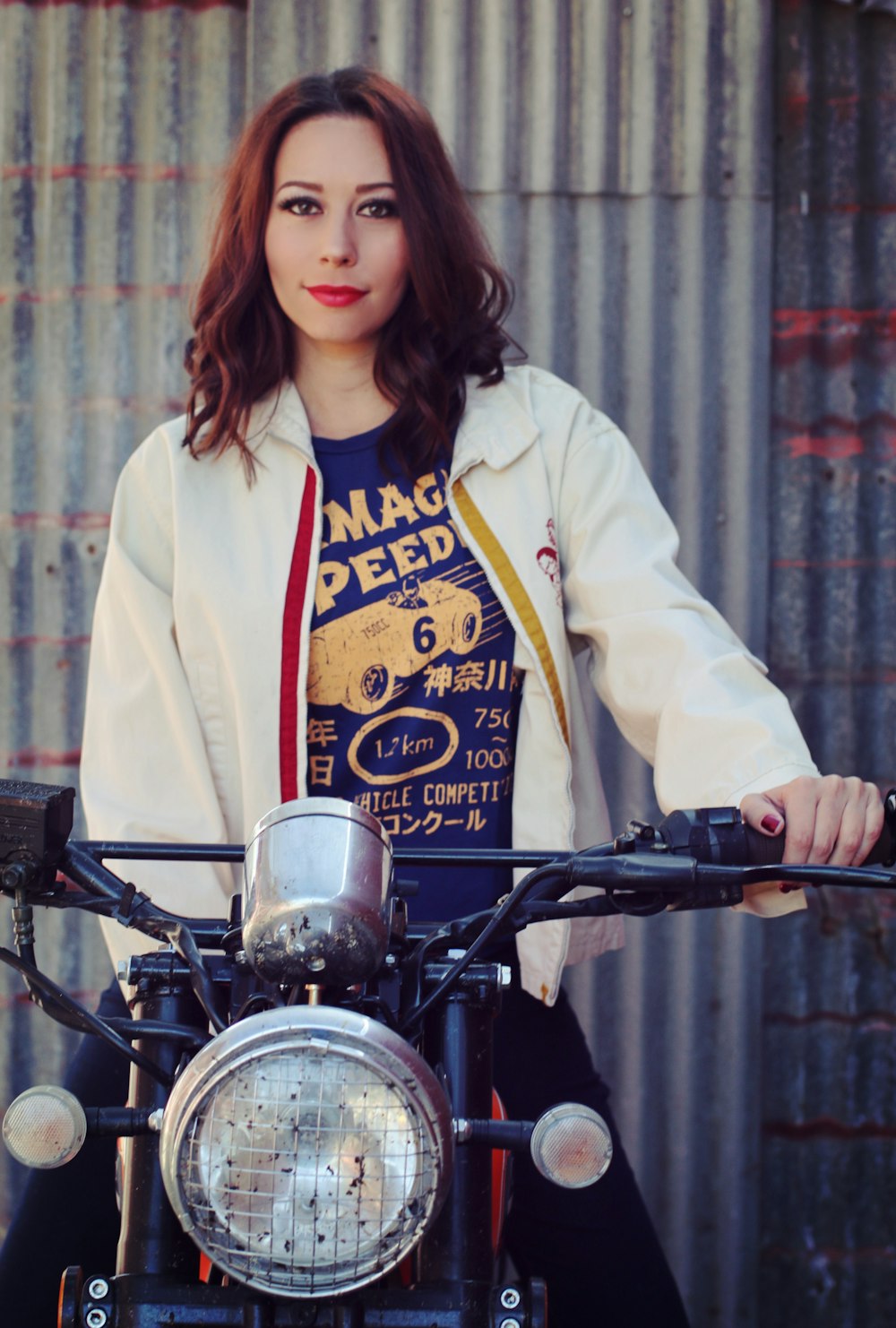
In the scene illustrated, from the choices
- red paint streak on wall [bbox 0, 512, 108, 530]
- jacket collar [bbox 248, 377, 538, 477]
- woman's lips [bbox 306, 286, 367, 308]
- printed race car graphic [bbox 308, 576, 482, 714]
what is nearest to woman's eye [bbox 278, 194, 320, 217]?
woman's lips [bbox 306, 286, 367, 308]

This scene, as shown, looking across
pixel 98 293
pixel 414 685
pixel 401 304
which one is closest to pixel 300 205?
pixel 401 304

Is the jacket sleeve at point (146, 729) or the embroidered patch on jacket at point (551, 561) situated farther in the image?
the embroidered patch on jacket at point (551, 561)

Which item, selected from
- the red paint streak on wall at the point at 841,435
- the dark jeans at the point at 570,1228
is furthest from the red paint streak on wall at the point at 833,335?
the dark jeans at the point at 570,1228

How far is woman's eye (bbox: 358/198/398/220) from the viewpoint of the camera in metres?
2.26

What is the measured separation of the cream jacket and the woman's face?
0.17 m

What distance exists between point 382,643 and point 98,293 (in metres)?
1.51

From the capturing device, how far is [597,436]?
7.69 ft

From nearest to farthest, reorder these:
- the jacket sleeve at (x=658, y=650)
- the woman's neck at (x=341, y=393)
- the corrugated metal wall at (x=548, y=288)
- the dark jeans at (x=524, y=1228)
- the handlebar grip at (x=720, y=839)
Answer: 1. the handlebar grip at (x=720, y=839)
2. the jacket sleeve at (x=658, y=650)
3. the dark jeans at (x=524, y=1228)
4. the woman's neck at (x=341, y=393)
5. the corrugated metal wall at (x=548, y=288)

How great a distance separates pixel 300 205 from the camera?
7.46ft

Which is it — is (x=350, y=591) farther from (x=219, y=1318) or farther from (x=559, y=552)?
(x=219, y=1318)

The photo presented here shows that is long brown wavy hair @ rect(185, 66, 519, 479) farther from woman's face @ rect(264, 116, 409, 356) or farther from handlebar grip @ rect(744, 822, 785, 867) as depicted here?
handlebar grip @ rect(744, 822, 785, 867)

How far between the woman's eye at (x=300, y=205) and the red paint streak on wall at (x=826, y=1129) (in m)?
2.40

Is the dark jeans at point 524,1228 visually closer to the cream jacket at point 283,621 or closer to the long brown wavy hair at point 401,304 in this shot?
the cream jacket at point 283,621

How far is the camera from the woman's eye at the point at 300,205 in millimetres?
2262
